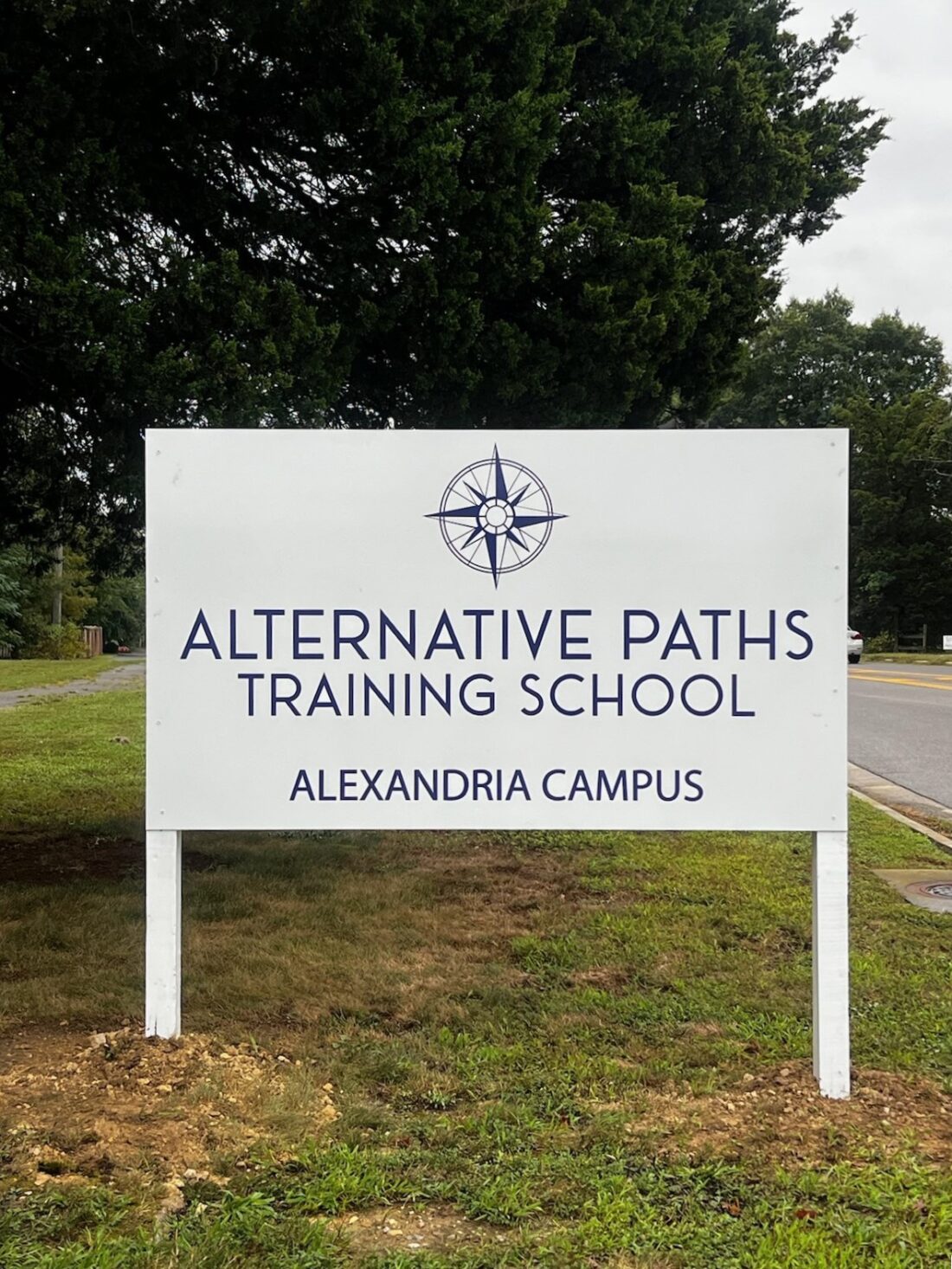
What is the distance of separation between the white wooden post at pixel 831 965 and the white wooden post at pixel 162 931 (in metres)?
2.09

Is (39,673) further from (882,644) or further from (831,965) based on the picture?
(882,644)

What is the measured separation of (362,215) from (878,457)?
42839mm

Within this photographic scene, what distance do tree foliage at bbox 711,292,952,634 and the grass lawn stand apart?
37.1 meters

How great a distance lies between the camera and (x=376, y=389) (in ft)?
19.2

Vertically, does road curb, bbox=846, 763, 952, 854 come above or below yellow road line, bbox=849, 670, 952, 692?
below

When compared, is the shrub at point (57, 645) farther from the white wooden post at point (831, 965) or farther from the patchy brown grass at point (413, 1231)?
the patchy brown grass at point (413, 1231)

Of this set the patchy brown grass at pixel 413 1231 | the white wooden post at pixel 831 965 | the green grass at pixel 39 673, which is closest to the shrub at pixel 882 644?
the green grass at pixel 39 673

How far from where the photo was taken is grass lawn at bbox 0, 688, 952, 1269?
255 centimetres

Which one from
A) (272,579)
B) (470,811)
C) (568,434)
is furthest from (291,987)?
(568,434)

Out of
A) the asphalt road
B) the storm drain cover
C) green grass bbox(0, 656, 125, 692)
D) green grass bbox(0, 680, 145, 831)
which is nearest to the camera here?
the storm drain cover

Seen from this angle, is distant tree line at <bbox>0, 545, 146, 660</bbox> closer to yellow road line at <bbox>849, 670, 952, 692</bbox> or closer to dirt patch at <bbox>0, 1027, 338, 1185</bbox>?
yellow road line at <bbox>849, 670, 952, 692</bbox>

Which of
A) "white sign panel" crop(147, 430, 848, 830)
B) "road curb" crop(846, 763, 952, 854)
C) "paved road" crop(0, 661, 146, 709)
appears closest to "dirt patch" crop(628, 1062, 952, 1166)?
"white sign panel" crop(147, 430, 848, 830)

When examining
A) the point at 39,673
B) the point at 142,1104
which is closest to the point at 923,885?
the point at 142,1104

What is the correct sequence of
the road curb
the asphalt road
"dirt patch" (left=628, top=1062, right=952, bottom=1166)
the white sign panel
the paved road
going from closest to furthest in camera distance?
"dirt patch" (left=628, top=1062, right=952, bottom=1166) < the white sign panel < the road curb < the asphalt road < the paved road
